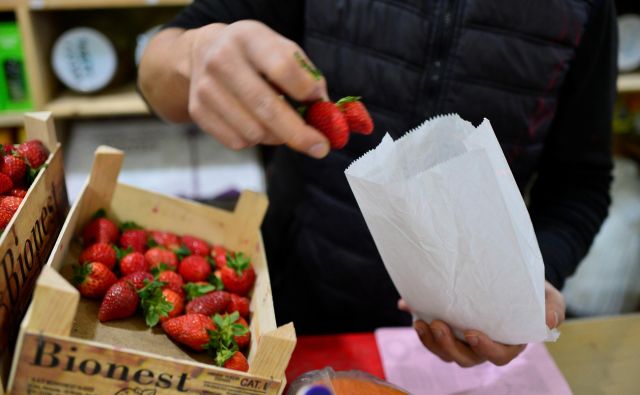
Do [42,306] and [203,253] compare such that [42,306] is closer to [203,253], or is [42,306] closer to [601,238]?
[203,253]

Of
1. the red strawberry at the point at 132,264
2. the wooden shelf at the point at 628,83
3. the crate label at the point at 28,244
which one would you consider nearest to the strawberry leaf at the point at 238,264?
the red strawberry at the point at 132,264

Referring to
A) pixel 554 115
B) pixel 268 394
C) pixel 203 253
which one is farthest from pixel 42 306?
pixel 554 115

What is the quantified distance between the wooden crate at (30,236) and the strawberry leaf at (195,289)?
18cm

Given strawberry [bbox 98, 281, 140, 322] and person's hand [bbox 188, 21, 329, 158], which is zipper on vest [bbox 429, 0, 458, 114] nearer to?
person's hand [bbox 188, 21, 329, 158]

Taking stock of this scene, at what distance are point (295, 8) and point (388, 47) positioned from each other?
0.67 ft

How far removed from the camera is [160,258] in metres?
0.81

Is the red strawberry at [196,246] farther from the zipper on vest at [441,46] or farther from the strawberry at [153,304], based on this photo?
the zipper on vest at [441,46]

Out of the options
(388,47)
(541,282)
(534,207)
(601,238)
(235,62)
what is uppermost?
(235,62)

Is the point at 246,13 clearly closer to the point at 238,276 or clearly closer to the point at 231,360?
the point at 238,276

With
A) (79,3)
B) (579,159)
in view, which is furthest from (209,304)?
(79,3)

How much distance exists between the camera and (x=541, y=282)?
2.25 ft

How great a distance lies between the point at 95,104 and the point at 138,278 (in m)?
1.24

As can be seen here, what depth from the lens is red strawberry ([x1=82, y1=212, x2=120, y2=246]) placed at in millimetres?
808

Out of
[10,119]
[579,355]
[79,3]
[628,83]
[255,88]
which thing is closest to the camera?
[255,88]
